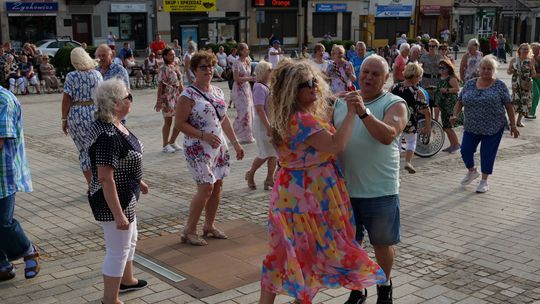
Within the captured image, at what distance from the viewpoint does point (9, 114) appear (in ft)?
16.3

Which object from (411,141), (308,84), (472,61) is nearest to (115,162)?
(308,84)

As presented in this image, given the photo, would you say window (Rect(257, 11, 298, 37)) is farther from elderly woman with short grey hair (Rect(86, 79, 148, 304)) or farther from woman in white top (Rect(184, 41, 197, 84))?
elderly woman with short grey hair (Rect(86, 79, 148, 304))

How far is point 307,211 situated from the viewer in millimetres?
3973

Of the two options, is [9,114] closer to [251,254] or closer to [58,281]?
[58,281]

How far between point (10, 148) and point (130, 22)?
3522 centimetres

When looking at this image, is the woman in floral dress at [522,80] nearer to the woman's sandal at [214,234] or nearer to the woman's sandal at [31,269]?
the woman's sandal at [214,234]

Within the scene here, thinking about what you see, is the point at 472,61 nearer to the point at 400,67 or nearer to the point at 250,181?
the point at 400,67

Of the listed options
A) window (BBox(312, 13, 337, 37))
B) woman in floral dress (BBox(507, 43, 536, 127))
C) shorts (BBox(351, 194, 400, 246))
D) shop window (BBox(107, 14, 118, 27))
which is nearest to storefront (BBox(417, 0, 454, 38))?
window (BBox(312, 13, 337, 37))

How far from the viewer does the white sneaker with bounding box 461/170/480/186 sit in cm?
843

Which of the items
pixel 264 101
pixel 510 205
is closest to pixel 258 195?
pixel 264 101

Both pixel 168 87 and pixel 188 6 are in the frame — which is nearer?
pixel 168 87

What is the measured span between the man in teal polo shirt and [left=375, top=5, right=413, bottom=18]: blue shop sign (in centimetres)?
4593

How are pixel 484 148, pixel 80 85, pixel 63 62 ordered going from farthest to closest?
pixel 63 62 < pixel 484 148 < pixel 80 85

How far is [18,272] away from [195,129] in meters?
1.90
